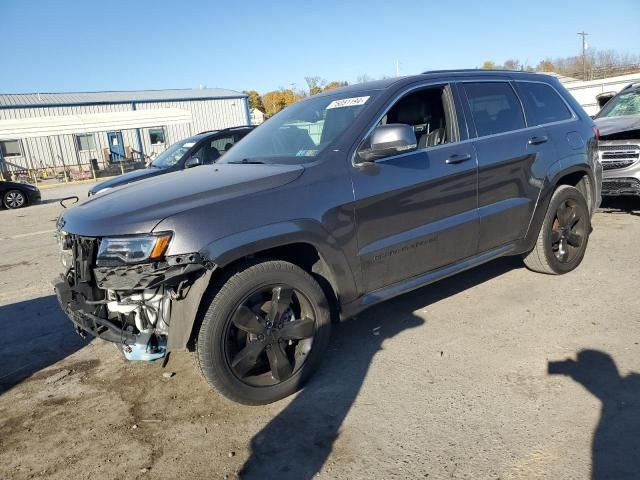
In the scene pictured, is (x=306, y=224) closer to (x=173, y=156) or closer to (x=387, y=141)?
(x=387, y=141)

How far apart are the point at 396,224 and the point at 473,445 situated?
4.80 ft

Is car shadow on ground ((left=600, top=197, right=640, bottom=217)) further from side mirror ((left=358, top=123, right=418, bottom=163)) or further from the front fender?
the front fender

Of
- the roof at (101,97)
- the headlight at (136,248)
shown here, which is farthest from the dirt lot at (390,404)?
the roof at (101,97)

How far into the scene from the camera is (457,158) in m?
3.77

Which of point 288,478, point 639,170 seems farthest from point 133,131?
point 288,478

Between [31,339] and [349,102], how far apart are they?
3356 mm

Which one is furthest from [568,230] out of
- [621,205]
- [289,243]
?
[621,205]

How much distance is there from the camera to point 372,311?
4402 millimetres

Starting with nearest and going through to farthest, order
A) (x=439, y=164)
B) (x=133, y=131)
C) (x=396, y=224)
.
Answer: (x=396, y=224), (x=439, y=164), (x=133, y=131)

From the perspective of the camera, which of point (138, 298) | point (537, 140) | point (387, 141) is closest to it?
point (138, 298)

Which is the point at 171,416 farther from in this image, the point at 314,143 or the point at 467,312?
the point at 467,312

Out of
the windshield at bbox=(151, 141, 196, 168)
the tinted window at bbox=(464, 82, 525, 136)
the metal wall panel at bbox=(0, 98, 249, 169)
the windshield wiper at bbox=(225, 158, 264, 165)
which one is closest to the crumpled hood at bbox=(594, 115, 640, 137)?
the tinted window at bbox=(464, 82, 525, 136)

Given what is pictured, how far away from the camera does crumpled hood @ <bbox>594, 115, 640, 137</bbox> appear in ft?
22.4

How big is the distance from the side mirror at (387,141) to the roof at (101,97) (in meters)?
34.6
